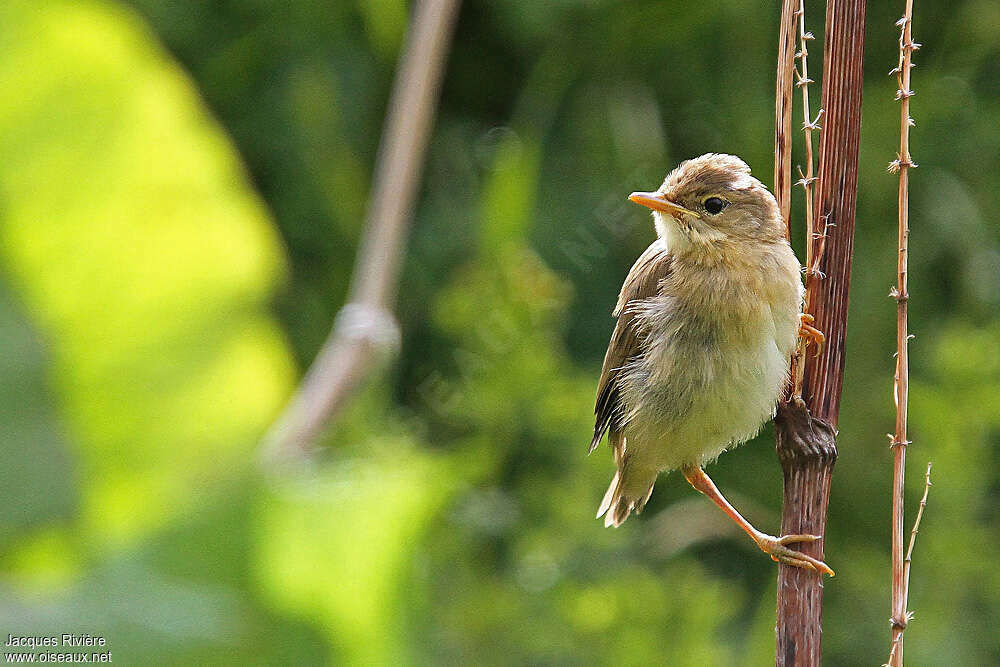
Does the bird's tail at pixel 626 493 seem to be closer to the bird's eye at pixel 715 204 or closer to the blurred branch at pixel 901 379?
the bird's eye at pixel 715 204

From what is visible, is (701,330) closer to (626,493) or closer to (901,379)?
(626,493)

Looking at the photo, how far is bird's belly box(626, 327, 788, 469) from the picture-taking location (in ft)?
4.49

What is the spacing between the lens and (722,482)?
2.48 metres

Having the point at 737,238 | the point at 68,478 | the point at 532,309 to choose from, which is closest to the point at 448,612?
the point at 532,309

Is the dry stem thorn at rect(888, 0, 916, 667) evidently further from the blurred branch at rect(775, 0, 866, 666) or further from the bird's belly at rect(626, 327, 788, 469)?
the bird's belly at rect(626, 327, 788, 469)

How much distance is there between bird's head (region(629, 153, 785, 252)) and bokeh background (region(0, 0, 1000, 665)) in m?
0.46

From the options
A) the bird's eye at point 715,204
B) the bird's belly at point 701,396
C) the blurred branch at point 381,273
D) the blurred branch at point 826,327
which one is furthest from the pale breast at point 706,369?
the blurred branch at point 381,273

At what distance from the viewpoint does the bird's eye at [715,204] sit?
138cm

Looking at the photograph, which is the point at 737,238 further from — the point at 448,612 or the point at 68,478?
the point at 448,612

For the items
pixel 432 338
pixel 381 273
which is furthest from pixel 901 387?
pixel 432 338

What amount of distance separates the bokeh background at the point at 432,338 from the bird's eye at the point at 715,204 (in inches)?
19.9

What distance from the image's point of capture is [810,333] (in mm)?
1220

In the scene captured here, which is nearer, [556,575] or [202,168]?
[202,168]

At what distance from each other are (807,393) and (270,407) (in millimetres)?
1146
